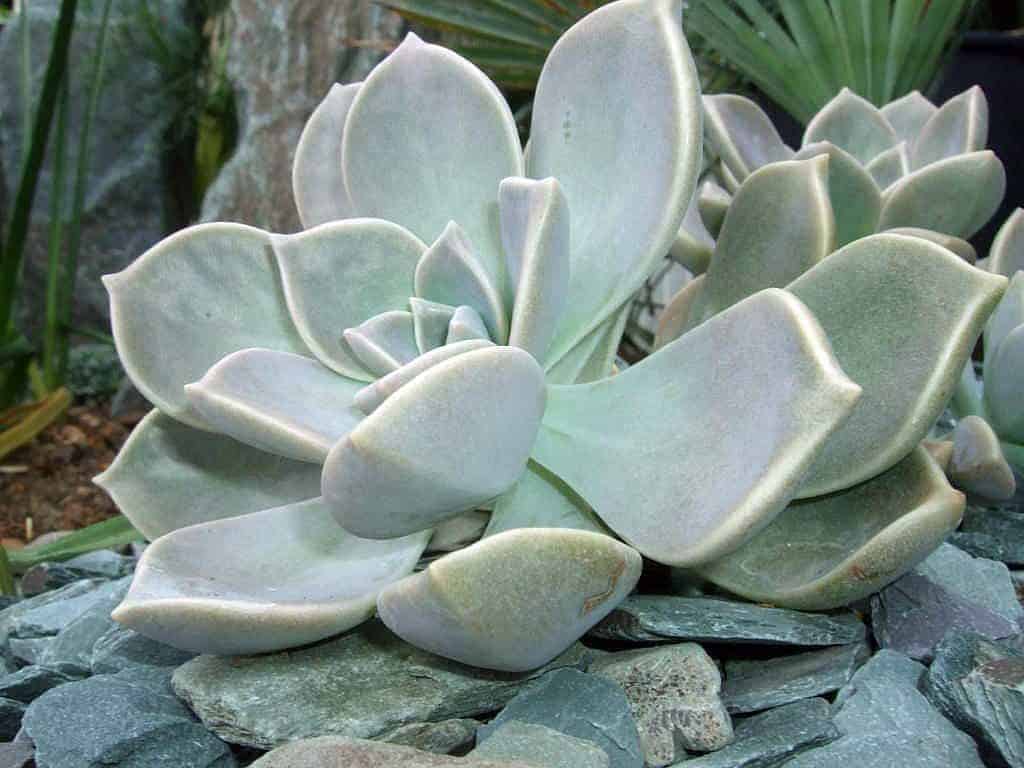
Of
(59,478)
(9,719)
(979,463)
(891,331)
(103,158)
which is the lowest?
(59,478)

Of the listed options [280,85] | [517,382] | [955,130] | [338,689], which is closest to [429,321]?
[517,382]

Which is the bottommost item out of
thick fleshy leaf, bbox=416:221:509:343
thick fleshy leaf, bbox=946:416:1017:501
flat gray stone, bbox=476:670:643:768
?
flat gray stone, bbox=476:670:643:768

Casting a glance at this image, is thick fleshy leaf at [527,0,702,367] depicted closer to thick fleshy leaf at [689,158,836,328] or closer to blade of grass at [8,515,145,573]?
thick fleshy leaf at [689,158,836,328]

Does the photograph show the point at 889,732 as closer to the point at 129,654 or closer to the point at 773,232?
the point at 773,232

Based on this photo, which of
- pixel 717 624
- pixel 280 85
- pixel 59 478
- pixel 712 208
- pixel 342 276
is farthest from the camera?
pixel 280 85

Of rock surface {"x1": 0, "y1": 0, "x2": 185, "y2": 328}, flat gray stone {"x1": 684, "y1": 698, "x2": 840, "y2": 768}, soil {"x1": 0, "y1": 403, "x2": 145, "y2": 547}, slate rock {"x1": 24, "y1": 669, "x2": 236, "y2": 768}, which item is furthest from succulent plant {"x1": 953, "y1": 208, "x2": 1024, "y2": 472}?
rock surface {"x1": 0, "y1": 0, "x2": 185, "y2": 328}

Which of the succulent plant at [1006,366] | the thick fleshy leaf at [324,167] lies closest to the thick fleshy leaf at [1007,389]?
the succulent plant at [1006,366]
